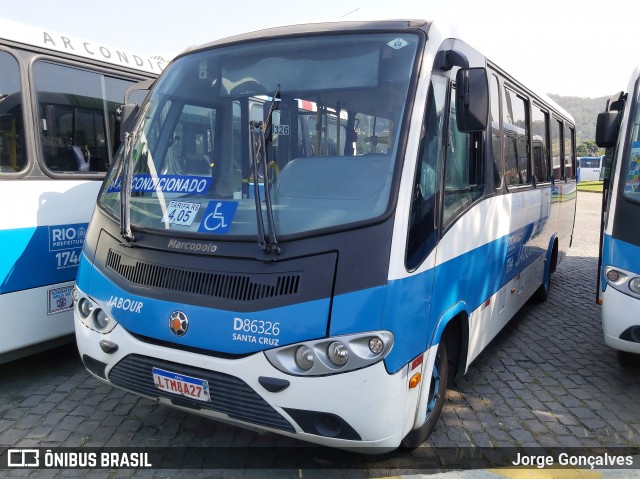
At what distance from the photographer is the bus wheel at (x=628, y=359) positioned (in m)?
5.28

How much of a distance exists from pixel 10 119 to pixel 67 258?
1.26 meters

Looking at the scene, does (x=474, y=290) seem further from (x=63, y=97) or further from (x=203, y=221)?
(x=63, y=97)

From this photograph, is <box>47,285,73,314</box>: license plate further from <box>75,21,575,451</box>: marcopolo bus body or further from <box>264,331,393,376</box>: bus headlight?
<box>264,331,393,376</box>: bus headlight

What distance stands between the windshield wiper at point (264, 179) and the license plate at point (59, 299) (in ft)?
8.74

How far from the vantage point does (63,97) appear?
5.07 meters

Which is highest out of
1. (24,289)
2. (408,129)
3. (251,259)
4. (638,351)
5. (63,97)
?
(63,97)

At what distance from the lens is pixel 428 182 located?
3.32 metres

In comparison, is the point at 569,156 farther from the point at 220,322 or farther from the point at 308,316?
the point at 220,322

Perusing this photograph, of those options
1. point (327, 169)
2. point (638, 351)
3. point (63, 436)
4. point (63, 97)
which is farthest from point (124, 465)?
point (638, 351)

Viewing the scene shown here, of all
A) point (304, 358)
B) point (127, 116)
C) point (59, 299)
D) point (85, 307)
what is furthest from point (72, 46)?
point (304, 358)

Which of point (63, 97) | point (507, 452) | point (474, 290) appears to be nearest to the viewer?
point (507, 452)

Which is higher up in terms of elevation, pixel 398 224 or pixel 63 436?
pixel 398 224

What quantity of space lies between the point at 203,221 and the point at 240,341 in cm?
83

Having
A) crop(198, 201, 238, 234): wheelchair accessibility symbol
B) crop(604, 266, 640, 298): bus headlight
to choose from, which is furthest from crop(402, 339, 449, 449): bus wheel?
crop(604, 266, 640, 298): bus headlight
